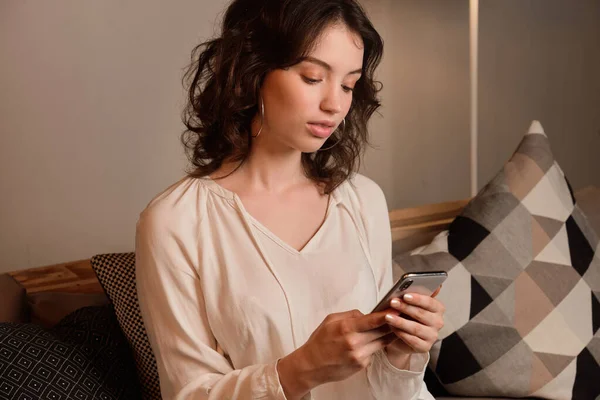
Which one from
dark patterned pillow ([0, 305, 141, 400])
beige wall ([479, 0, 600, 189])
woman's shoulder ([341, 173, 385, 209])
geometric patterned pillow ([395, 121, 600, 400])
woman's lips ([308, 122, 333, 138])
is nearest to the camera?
woman's lips ([308, 122, 333, 138])

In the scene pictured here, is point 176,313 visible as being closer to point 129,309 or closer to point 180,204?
point 180,204

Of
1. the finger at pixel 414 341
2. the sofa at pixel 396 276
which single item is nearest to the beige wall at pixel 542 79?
the sofa at pixel 396 276

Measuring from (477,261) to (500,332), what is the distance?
174mm

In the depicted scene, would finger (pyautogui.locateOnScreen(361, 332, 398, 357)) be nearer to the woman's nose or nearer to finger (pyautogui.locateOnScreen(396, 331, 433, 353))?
finger (pyautogui.locateOnScreen(396, 331, 433, 353))

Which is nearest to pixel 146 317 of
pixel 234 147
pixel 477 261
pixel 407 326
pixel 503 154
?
pixel 234 147

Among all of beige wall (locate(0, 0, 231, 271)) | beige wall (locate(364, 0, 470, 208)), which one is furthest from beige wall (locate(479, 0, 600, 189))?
beige wall (locate(0, 0, 231, 271))

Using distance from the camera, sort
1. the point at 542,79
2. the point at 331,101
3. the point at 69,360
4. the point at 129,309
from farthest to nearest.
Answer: the point at 542,79
the point at 129,309
the point at 69,360
the point at 331,101

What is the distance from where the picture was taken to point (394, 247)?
2111 mm

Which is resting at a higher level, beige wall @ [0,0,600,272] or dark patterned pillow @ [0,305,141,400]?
beige wall @ [0,0,600,272]

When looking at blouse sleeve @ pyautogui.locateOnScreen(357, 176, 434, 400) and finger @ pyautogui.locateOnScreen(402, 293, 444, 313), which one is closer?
finger @ pyautogui.locateOnScreen(402, 293, 444, 313)

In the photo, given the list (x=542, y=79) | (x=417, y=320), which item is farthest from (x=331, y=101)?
(x=542, y=79)

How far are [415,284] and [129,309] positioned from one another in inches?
29.8

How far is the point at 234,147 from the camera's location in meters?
1.37

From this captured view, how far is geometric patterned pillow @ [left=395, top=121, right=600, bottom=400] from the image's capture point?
72.7 inches
